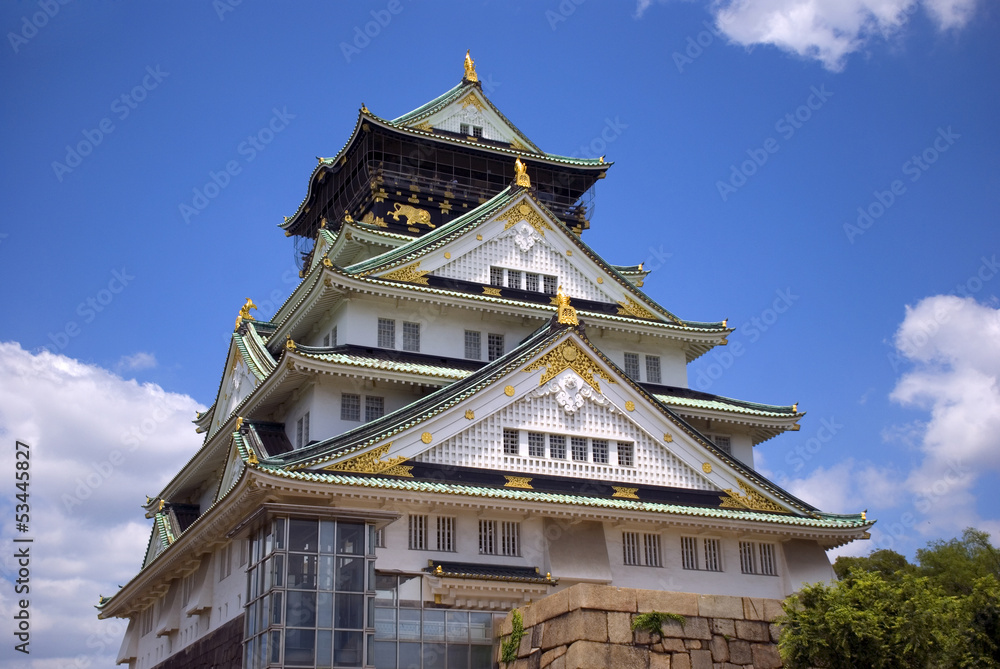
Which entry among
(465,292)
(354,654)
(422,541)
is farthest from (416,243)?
(354,654)

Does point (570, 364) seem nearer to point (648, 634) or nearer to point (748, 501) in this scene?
point (748, 501)

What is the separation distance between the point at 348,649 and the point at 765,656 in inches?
370

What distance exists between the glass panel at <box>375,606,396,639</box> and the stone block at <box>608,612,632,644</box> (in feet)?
24.9

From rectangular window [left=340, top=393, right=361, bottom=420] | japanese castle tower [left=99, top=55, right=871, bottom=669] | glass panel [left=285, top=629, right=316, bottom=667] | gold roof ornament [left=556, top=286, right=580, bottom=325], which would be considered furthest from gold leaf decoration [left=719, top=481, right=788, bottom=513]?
glass panel [left=285, top=629, right=316, bottom=667]

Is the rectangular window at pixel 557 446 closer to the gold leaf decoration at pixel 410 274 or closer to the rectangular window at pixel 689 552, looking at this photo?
the rectangular window at pixel 689 552

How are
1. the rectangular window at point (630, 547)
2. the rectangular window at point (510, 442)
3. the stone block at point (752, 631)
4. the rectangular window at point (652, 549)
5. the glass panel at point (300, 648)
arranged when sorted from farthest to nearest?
the rectangular window at point (652, 549) → the rectangular window at point (630, 547) → the rectangular window at point (510, 442) → the glass panel at point (300, 648) → the stone block at point (752, 631)

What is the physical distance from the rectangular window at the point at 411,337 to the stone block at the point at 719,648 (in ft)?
56.1

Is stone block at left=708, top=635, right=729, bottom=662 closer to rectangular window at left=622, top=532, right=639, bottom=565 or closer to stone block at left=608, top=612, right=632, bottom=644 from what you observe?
stone block at left=608, top=612, right=632, bottom=644

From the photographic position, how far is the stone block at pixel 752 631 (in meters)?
20.7

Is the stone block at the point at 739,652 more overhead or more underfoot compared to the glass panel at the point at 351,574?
more underfoot


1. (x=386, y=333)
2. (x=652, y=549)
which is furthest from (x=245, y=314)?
(x=652, y=549)

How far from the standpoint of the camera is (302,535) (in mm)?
24969

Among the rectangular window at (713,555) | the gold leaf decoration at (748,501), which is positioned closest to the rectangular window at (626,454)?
the gold leaf decoration at (748,501)

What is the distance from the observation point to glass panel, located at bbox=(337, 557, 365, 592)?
25.1 metres
